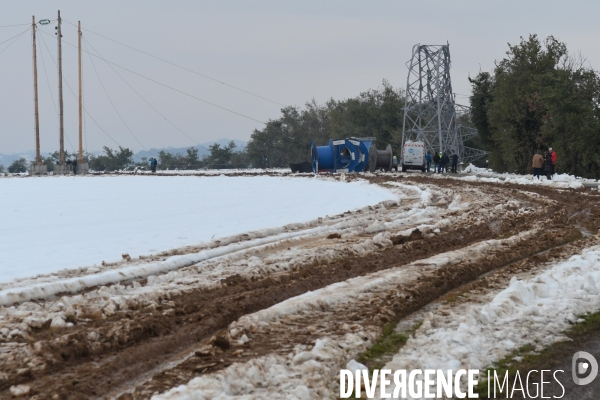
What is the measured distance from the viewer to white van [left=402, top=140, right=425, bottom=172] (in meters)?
52.8

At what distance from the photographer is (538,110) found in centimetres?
4459

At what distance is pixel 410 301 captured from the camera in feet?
21.7

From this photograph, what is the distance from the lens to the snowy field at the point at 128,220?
9.84 m

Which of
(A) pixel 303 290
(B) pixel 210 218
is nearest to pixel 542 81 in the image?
(B) pixel 210 218

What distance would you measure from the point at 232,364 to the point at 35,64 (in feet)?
180

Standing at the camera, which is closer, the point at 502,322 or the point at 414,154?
the point at 502,322

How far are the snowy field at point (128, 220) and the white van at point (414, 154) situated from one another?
97.6 ft

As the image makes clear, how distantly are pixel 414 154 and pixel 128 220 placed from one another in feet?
134

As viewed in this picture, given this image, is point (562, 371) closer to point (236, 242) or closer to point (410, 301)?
point (410, 301)

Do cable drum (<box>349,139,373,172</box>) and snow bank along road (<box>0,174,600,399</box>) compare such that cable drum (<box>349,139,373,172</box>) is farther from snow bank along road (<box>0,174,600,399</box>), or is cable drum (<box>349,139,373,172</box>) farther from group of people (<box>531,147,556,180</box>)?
snow bank along road (<box>0,174,600,399</box>)

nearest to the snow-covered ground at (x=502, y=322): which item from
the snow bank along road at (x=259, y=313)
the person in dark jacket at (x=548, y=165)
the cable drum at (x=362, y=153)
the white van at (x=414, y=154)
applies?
the snow bank along road at (x=259, y=313)

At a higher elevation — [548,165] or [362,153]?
[362,153]

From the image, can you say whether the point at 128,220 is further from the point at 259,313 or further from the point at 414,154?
the point at 414,154

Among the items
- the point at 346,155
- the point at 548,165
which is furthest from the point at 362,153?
the point at 548,165
